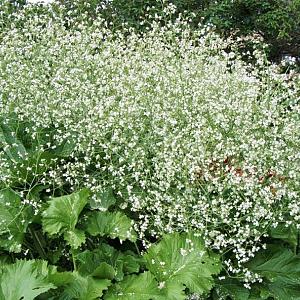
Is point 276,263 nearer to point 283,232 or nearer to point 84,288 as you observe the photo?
point 283,232

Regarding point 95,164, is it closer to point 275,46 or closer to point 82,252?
point 82,252

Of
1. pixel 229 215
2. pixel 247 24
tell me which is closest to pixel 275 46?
pixel 247 24

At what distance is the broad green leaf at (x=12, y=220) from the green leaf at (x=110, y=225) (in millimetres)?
421

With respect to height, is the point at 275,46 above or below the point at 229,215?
above

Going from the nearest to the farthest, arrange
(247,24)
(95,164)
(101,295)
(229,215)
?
(101,295) < (229,215) < (95,164) < (247,24)

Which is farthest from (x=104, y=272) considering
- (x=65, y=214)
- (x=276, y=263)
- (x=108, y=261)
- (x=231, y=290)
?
(x=276, y=263)

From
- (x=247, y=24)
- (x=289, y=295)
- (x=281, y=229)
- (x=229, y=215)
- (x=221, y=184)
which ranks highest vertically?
(x=247, y=24)

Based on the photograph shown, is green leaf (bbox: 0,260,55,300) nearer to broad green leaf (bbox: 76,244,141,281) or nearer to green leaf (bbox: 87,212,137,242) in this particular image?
broad green leaf (bbox: 76,244,141,281)

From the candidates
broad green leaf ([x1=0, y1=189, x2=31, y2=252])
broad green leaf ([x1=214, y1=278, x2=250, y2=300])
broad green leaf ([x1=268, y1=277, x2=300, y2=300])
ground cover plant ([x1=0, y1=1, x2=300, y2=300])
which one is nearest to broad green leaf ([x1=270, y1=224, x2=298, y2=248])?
ground cover plant ([x1=0, y1=1, x2=300, y2=300])

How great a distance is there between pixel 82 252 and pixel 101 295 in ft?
1.14

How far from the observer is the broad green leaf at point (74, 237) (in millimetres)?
3385

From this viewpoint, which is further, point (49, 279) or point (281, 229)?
point (281, 229)

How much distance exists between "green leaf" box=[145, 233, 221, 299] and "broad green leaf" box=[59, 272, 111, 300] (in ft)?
1.04

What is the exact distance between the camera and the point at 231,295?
3.46 metres
